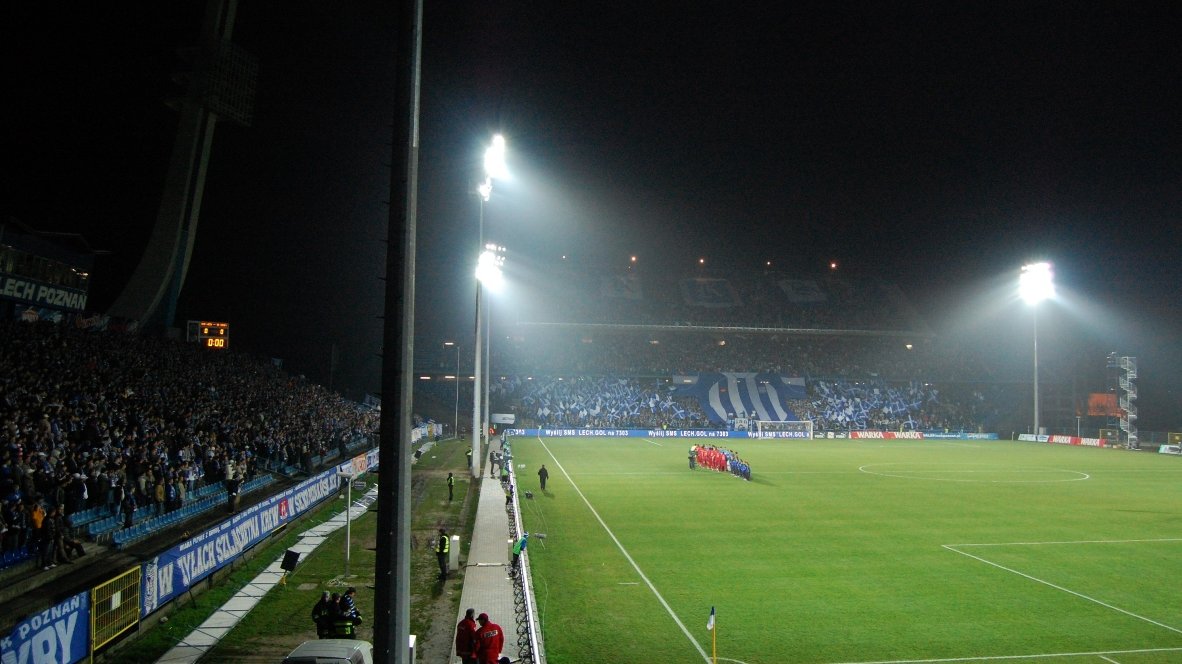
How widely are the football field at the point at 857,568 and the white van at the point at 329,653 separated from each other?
3419mm

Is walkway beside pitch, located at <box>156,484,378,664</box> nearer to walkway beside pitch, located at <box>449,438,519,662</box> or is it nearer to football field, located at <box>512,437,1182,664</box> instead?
walkway beside pitch, located at <box>449,438,519,662</box>

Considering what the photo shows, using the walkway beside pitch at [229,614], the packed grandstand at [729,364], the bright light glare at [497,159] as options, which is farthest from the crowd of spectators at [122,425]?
the packed grandstand at [729,364]

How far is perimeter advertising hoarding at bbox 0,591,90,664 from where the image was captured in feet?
28.0

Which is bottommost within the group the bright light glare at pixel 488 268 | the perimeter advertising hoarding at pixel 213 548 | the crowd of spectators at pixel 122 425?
the perimeter advertising hoarding at pixel 213 548

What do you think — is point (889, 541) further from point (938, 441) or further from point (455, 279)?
point (455, 279)

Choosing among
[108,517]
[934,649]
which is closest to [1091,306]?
[934,649]

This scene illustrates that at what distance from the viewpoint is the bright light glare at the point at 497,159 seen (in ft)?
75.6

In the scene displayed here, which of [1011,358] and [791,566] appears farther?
[1011,358]

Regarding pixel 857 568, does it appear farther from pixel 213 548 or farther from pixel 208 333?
pixel 208 333

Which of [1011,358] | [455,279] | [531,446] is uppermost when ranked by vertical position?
[455,279]

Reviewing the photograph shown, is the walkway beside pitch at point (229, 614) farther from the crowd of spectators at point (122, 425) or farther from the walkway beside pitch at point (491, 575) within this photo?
the walkway beside pitch at point (491, 575)

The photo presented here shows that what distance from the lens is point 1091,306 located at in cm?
7050

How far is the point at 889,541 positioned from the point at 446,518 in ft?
42.5

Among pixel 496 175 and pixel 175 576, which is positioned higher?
pixel 496 175
